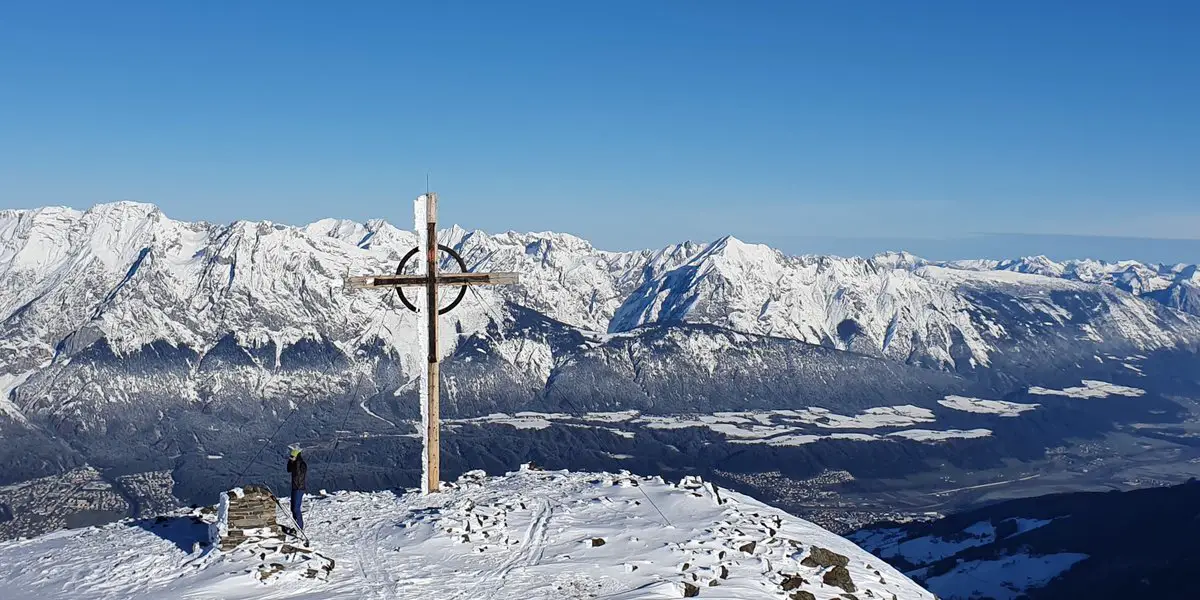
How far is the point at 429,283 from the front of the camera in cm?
5003

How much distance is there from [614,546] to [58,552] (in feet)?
84.2

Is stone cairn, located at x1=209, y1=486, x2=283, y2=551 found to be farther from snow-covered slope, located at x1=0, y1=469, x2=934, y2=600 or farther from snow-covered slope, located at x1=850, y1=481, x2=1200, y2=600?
snow-covered slope, located at x1=850, y1=481, x2=1200, y2=600

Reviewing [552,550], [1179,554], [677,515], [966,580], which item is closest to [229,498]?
[552,550]

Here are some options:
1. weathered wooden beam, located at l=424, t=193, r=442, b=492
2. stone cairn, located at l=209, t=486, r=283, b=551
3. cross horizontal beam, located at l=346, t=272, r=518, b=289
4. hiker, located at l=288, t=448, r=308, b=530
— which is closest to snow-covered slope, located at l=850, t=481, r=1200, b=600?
weathered wooden beam, located at l=424, t=193, r=442, b=492

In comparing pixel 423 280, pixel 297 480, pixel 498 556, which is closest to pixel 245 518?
pixel 297 480

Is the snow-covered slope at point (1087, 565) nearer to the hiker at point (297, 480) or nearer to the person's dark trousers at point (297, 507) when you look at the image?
the person's dark trousers at point (297, 507)

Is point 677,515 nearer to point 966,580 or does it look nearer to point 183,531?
point 183,531

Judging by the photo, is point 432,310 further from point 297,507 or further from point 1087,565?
point 1087,565

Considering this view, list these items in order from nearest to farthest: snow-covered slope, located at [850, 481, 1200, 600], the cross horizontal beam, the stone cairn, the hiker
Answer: the stone cairn → the hiker → the cross horizontal beam → snow-covered slope, located at [850, 481, 1200, 600]

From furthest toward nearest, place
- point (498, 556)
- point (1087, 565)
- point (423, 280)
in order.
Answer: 1. point (1087, 565)
2. point (423, 280)
3. point (498, 556)

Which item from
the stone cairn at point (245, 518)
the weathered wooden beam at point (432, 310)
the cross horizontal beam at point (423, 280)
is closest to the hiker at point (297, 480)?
the stone cairn at point (245, 518)

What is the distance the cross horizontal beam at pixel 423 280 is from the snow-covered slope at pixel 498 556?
460 inches

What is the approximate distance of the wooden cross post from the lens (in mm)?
49500

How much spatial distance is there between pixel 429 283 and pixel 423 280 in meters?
0.36
